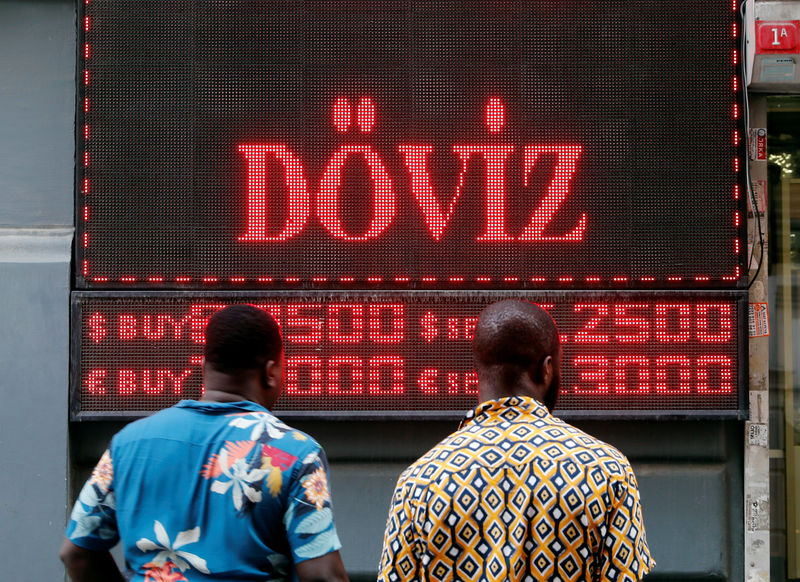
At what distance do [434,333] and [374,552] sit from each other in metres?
1.13

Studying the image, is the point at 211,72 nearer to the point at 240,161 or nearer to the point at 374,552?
the point at 240,161

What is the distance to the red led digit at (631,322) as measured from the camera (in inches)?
143

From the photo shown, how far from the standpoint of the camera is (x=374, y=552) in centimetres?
387

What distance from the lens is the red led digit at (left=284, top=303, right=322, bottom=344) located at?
363cm

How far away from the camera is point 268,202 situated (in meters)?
3.66

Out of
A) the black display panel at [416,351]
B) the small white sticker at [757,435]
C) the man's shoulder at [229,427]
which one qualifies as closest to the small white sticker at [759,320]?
the black display panel at [416,351]

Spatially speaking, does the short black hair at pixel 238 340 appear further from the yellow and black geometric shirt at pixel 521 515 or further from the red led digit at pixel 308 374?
the red led digit at pixel 308 374

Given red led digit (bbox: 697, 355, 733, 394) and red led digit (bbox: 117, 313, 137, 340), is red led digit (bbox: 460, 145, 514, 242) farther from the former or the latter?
red led digit (bbox: 117, 313, 137, 340)

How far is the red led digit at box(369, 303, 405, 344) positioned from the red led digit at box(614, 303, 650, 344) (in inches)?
38.5

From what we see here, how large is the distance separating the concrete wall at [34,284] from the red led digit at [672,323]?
2.77m

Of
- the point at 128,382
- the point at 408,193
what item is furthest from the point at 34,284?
the point at 408,193

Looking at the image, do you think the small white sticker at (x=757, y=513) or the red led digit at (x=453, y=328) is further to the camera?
the small white sticker at (x=757, y=513)

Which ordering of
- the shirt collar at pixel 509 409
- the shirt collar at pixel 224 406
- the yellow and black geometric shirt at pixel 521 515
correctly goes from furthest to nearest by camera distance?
the shirt collar at pixel 224 406, the shirt collar at pixel 509 409, the yellow and black geometric shirt at pixel 521 515

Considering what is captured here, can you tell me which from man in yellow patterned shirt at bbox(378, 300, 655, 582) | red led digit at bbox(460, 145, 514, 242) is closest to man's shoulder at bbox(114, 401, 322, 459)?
man in yellow patterned shirt at bbox(378, 300, 655, 582)
